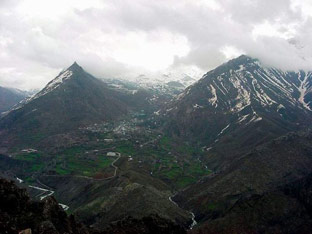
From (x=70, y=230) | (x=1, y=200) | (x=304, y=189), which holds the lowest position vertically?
(x=70, y=230)

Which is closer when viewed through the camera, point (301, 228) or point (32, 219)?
point (32, 219)

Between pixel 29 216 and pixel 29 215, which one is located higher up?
pixel 29 215

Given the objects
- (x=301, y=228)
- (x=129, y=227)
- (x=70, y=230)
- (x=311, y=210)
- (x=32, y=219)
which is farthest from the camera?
(x=311, y=210)

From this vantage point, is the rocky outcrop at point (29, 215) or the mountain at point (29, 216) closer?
the mountain at point (29, 216)

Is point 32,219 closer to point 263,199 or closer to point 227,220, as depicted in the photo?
point 227,220

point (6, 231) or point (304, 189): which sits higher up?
point (304, 189)

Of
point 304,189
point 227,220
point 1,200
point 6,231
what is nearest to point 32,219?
point 1,200

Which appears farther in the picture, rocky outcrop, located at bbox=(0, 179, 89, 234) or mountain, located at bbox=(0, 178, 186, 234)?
rocky outcrop, located at bbox=(0, 179, 89, 234)

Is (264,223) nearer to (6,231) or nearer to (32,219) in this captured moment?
(32,219)

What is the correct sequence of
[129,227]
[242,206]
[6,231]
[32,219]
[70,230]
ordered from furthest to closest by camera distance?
1. [242,206]
2. [129,227]
3. [70,230]
4. [32,219]
5. [6,231]

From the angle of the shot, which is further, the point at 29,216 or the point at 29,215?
the point at 29,215
